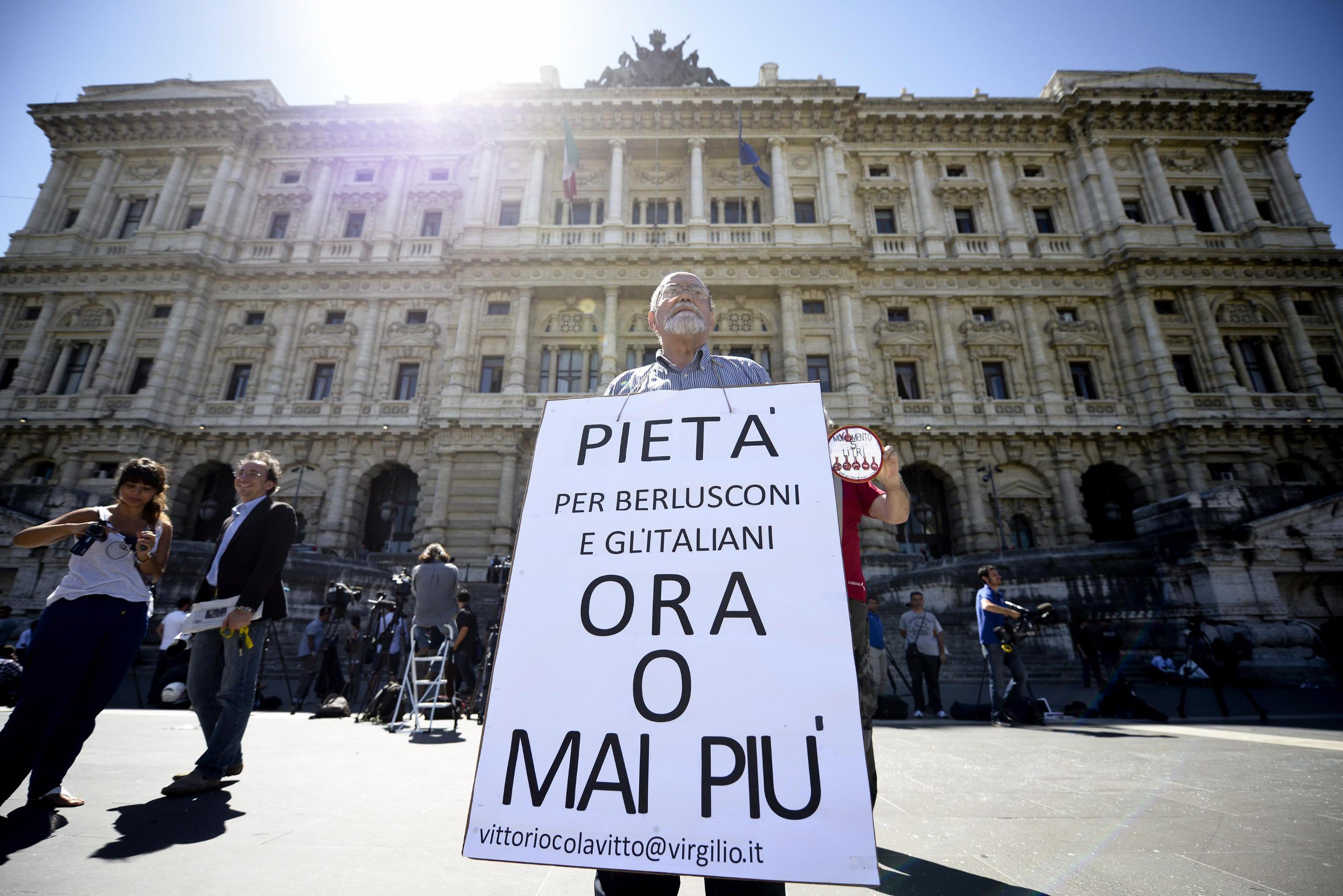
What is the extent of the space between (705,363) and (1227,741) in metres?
5.76

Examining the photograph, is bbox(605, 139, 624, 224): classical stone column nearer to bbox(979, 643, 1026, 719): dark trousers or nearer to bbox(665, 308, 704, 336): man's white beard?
bbox(979, 643, 1026, 719): dark trousers

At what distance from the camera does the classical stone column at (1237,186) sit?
2288 cm

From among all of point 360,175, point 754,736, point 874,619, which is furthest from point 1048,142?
point 754,736

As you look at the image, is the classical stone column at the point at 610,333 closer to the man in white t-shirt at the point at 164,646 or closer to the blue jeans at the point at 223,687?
the man in white t-shirt at the point at 164,646

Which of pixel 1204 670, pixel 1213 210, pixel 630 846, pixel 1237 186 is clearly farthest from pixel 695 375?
pixel 1237 186

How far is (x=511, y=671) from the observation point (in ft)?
5.33

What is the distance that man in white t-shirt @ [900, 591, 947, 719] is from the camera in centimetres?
744

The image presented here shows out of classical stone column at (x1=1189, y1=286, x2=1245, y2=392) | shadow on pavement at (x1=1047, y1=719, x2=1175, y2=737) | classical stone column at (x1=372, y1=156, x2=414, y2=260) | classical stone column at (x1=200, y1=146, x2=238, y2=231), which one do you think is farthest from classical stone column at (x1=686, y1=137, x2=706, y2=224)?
shadow on pavement at (x1=1047, y1=719, x2=1175, y2=737)

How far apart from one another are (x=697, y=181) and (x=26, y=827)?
24297mm

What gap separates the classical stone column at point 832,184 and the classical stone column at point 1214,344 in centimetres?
1302

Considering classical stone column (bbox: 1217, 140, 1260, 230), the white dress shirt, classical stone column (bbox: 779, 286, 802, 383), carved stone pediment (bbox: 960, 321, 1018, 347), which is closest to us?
the white dress shirt

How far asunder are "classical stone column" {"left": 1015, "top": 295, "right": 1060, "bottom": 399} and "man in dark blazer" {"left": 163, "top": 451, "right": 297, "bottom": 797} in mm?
23254

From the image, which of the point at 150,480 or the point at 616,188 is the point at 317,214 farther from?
the point at 150,480

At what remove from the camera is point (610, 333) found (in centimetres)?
2097
